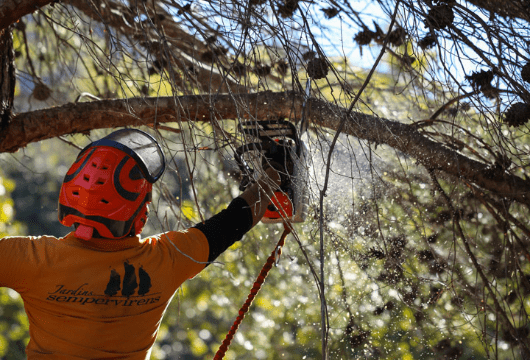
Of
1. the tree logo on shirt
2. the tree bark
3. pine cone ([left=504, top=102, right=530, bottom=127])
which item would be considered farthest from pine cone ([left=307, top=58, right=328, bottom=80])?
the tree bark

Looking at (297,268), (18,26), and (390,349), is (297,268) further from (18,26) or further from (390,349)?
(18,26)

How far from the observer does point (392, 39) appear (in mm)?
2223

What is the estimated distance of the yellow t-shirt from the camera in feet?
5.31

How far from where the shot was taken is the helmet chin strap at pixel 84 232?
5.67ft

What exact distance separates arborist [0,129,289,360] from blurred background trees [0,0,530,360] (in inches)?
7.4

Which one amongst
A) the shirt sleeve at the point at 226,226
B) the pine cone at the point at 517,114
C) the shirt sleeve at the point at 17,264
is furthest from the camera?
the shirt sleeve at the point at 226,226

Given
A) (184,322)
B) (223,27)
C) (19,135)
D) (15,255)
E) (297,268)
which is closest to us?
(15,255)


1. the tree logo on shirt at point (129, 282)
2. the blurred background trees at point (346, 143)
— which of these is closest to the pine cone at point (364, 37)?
the blurred background trees at point (346, 143)

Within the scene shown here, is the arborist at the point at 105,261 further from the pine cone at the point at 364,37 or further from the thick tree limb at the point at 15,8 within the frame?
the pine cone at the point at 364,37

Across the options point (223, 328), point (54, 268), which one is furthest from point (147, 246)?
point (223, 328)

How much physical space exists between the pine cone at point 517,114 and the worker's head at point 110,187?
3.91ft

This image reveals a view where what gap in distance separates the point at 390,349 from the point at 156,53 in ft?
8.82

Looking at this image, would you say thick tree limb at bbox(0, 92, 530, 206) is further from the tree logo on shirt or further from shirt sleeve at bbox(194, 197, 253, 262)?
the tree logo on shirt

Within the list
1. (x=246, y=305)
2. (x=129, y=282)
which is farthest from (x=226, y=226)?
(x=129, y=282)
